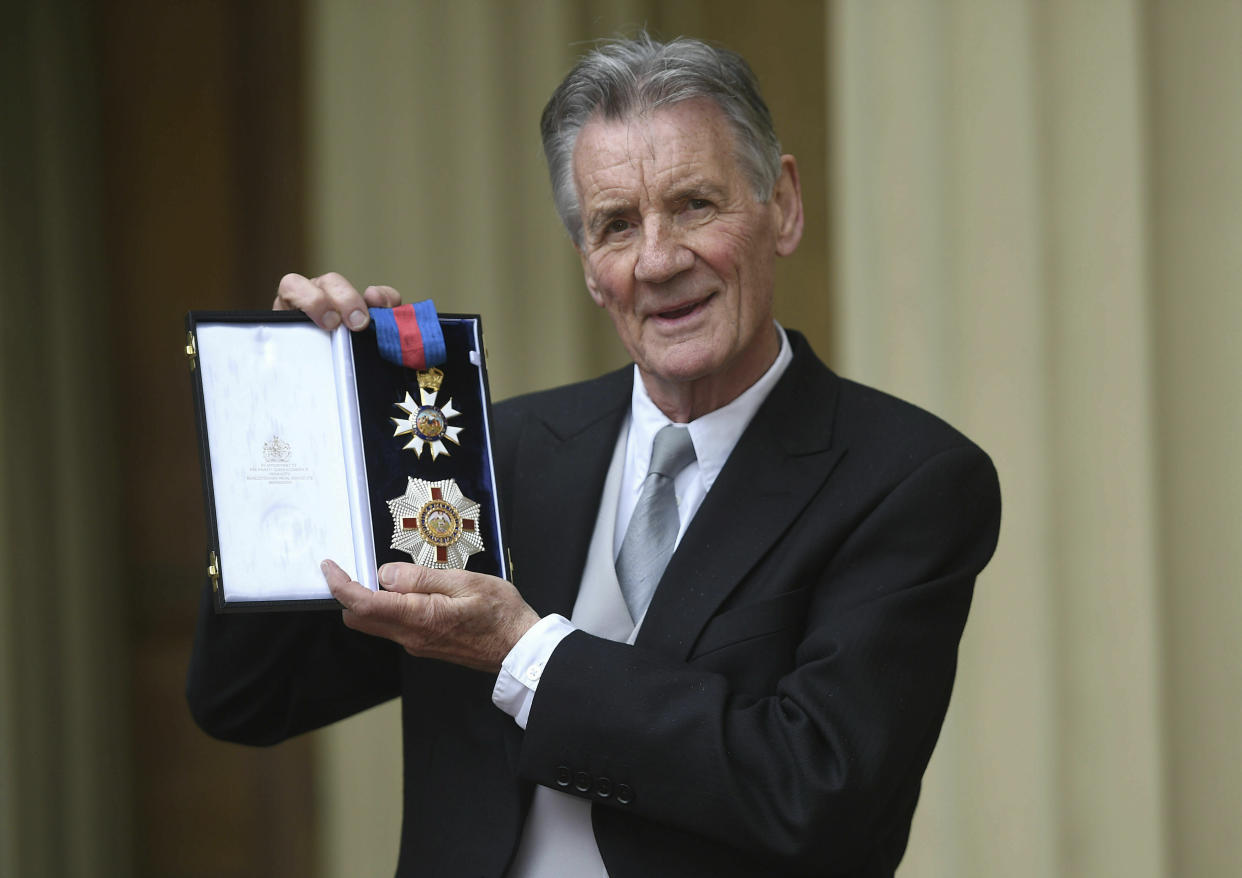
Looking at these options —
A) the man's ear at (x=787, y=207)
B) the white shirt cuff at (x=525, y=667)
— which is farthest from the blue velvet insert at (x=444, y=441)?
the man's ear at (x=787, y=207)

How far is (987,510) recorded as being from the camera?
5.73 feet

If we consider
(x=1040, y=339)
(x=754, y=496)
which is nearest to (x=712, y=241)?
(x=754, y=496)

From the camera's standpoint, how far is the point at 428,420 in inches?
67.2

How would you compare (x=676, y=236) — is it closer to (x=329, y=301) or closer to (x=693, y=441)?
(x=693, y=441)

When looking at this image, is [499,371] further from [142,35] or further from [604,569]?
[604,569]

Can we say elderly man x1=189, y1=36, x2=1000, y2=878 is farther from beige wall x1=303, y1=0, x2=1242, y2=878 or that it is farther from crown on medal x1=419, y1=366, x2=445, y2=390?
beige wall x1=303, y1=0, x2=1242, y2=878

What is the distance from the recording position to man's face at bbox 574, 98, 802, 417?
5.86ft

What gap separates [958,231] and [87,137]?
95.4 inches

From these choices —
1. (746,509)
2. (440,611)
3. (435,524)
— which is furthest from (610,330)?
(440,611)

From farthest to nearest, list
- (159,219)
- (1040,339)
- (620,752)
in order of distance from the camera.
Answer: (159,219)
(1040,339)
(620,752)

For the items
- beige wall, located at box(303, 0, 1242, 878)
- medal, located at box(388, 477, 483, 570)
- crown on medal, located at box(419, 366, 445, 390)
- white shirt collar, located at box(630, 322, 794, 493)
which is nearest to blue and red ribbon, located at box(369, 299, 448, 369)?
crown on medal, located at box(419, 366, 445, 390)

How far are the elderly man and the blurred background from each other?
1.23 metres

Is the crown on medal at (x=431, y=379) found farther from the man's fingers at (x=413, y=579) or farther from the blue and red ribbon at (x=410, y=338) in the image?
the man's fingers at (x=413, y=579)

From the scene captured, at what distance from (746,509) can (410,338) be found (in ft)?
1.63
